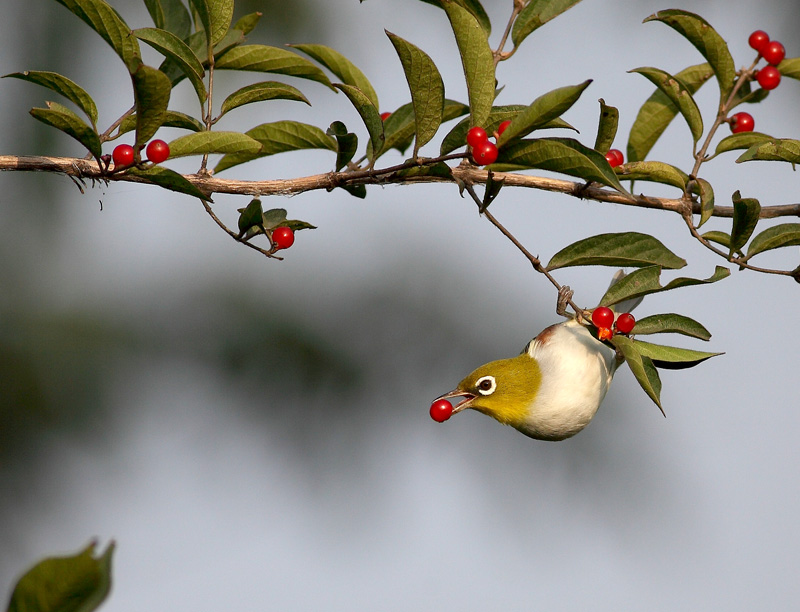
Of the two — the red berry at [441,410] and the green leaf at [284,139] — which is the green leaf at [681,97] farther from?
the red berry at [441,410]

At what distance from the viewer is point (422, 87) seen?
1.86 m

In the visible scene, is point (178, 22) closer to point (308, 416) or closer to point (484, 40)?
point (484, 40)

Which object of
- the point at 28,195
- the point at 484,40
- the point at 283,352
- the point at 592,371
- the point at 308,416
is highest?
the point at 484,40

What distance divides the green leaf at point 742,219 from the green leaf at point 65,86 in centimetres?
153

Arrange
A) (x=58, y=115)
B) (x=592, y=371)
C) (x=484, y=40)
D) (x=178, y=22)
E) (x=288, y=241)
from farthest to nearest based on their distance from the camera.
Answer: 1. (x=592, y=371)
2. (x=178, y=22)
3. (x=288, y=241)
4. (x=484, y=40)
5. (x=58, y=115)

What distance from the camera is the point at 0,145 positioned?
6.78 metres

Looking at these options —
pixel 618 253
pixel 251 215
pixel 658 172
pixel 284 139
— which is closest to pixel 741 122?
pixel 658 172

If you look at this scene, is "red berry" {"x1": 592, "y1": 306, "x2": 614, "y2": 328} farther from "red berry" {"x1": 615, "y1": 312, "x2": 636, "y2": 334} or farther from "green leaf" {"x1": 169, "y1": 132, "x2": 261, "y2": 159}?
"green leaf" {"x1": 169, "y1": 132, "x2": 261, "y2": 159}

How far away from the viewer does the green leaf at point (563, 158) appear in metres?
1.76

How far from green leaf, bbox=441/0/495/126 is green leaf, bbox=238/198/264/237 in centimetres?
53

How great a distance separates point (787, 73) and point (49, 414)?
19.8 feet

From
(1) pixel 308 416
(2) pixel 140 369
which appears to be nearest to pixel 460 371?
(1) pixel 308 416

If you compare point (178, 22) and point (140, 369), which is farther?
point (140, 369)

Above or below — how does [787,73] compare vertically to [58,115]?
above
